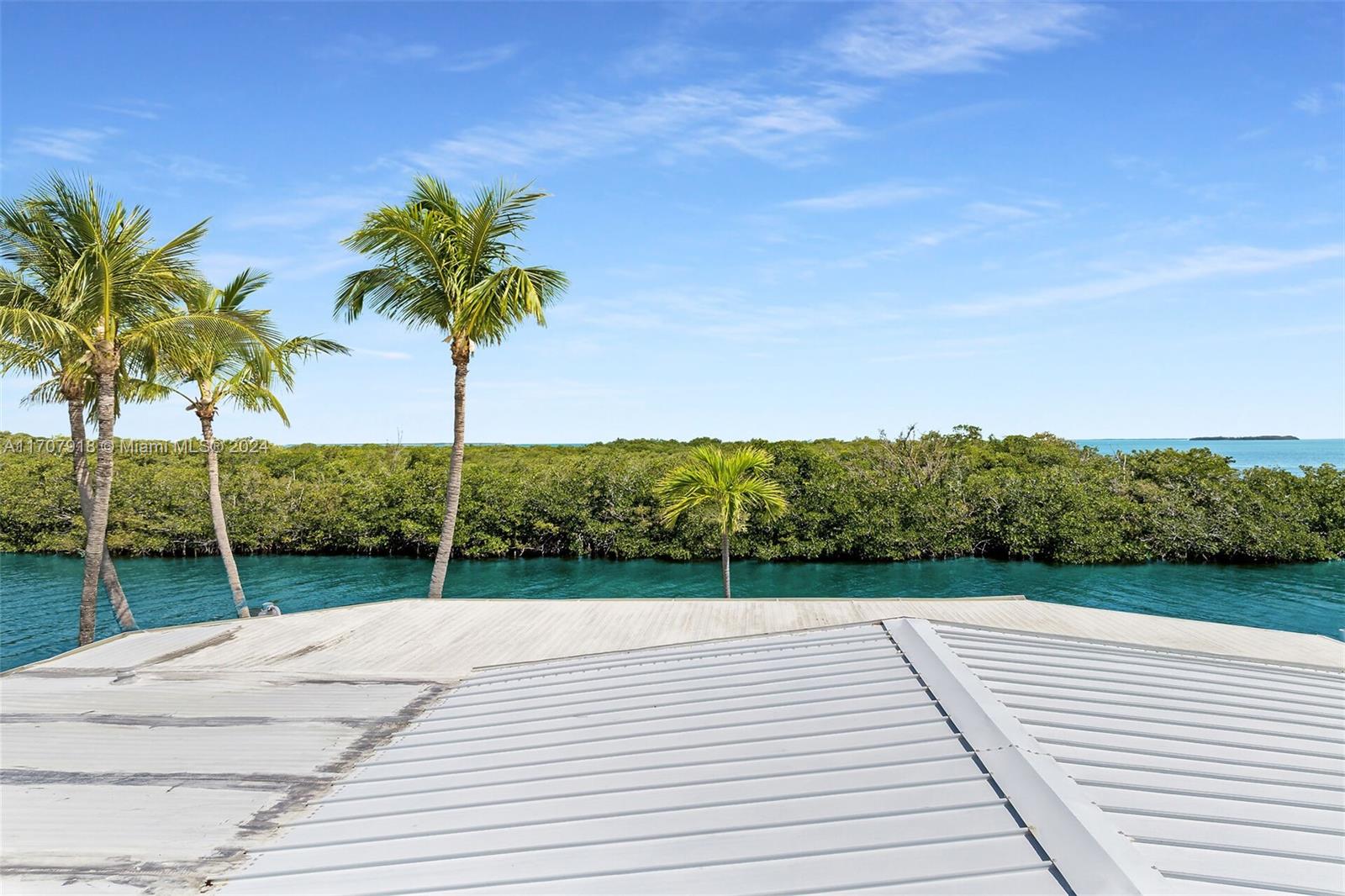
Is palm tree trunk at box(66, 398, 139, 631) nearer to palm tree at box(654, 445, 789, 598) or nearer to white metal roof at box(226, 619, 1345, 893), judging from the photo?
palm tree at box(654, 445, 789, 598)

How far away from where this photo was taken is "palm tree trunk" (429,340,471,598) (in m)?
12.4

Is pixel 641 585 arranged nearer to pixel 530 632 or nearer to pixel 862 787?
pixel 530 632

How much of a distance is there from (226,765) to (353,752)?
78 centimetres

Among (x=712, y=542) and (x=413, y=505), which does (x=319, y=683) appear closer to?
(x=712, y=542)

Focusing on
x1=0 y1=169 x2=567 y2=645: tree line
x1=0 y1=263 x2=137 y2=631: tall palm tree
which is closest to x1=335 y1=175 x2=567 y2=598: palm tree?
x1=0 y1=169 x2=567 y2=645: tree line

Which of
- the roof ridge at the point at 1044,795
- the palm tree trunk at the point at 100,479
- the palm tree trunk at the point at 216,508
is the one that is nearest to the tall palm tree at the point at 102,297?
the palm tree trunk at the point at 100,479

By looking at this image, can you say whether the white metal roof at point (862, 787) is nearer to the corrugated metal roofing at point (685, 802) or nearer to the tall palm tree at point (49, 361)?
the corrugated metal roofing at point (685, 802)

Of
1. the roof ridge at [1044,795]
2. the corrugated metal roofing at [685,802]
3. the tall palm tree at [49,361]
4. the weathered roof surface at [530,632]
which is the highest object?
the tall palm tree at [49,361]

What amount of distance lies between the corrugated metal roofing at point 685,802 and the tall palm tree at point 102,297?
8505 mm

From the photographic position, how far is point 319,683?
7.03 metres

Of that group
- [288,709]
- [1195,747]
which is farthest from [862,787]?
[288,709]

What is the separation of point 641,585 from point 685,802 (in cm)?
1745

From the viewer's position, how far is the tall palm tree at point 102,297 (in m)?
9.80

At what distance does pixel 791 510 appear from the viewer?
23281 mm
